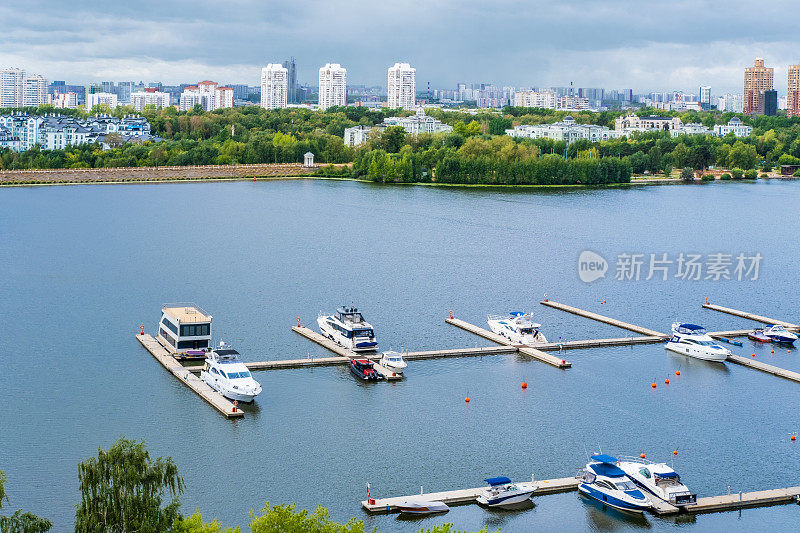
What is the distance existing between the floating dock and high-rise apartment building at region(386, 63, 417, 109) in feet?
449

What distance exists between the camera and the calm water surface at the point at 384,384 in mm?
12867

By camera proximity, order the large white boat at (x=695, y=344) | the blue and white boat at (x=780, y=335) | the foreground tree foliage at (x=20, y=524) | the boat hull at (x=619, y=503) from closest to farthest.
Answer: the foreground tree foliage at (x=20, y=524), the boat hull at (x=619, y=503), the large white boat at (x=695, y=344), the blue and white boat at (x=780, y=335)

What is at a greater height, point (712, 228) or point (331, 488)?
point (712, 228)

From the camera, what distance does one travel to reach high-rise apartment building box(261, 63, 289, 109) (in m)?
149

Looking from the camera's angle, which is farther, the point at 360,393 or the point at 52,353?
the point at 52,353

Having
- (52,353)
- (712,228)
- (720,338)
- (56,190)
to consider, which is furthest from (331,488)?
(56,190)

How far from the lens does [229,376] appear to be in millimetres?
15883

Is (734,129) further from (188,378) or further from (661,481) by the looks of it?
(661,481)

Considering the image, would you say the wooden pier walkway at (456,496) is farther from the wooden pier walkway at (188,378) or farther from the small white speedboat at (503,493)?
the wooden pier walkway at (188,378)

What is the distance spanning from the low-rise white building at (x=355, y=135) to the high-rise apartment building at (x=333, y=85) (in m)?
80.6

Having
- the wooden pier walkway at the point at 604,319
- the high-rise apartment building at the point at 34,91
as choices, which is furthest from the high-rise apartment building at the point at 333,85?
the wooden pier walkway at the point at 604,319

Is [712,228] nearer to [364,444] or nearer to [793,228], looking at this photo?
[793,228]

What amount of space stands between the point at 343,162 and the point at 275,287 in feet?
122

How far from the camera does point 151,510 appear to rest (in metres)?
9.05
